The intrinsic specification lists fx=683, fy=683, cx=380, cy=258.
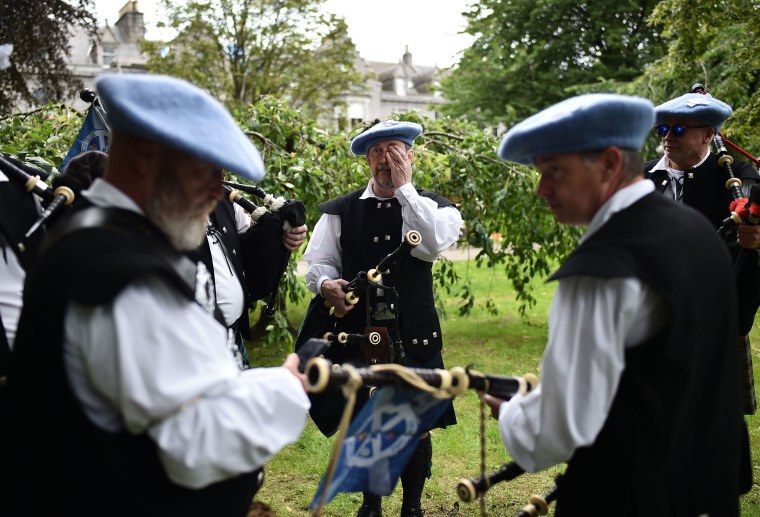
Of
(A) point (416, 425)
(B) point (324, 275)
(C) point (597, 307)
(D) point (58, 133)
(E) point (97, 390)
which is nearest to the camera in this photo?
(E) point (97, 390)

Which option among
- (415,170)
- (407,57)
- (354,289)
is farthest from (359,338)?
(407,57)

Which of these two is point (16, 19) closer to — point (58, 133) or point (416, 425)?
point (58, 133)

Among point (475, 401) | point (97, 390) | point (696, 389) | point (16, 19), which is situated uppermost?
point (16, 19)

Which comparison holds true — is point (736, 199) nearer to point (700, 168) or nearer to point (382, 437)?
point (700, 168)

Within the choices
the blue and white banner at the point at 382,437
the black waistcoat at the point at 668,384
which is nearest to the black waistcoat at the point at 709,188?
the black waistcoat at the point at 668,384

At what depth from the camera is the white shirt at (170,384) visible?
139 cm

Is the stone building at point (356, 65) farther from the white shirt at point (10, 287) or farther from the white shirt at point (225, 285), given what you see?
the white shirt at point (10, 287)

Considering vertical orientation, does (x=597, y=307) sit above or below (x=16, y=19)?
below

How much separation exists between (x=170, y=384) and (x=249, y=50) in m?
16.8

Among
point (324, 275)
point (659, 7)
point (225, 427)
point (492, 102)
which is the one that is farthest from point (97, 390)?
point (492, 102)

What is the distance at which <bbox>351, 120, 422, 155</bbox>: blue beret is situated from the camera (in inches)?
137

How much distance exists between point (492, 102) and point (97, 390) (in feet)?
58.1

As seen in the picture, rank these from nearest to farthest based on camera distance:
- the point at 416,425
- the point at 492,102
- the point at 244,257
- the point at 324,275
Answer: the point at 416,425, the point at 244,257, the point at 324,275, the point at 492,102

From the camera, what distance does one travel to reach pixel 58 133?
17.5 feet
